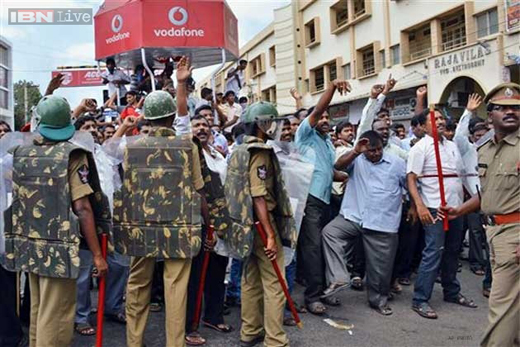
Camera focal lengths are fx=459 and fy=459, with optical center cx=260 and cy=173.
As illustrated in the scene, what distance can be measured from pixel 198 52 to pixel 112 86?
183cm

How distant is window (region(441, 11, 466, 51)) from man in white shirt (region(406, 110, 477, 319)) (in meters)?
13.3

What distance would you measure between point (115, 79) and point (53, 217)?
6.73 m

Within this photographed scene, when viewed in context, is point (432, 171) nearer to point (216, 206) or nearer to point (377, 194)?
point (377, 194)

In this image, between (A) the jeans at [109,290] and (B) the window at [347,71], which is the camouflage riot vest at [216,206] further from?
(B) the window at [347,71]

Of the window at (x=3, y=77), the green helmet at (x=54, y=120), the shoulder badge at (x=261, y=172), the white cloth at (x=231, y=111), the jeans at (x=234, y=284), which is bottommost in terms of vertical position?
the jeans at (x=234, y=284)

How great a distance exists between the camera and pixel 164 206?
2990 millimetres

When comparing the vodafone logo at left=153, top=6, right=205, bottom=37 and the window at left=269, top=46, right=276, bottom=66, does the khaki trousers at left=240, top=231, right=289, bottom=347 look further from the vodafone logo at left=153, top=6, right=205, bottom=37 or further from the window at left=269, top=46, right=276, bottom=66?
the window at left=269, top=46, right=276, bottom=66

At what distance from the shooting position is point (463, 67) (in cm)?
1530

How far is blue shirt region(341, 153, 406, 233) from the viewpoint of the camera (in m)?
4.20

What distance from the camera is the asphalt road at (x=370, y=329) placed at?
11.6 ft

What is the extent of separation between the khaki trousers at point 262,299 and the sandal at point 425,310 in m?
1.51

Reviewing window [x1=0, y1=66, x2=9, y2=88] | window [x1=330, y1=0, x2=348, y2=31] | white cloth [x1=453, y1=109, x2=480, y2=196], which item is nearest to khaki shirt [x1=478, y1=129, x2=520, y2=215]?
white cloth [x1=453, y1=109, x2=480, y2=196]

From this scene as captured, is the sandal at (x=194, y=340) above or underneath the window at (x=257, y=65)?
underneath

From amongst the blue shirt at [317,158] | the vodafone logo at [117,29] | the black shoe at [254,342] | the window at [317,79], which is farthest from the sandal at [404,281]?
the window at [317,79]
